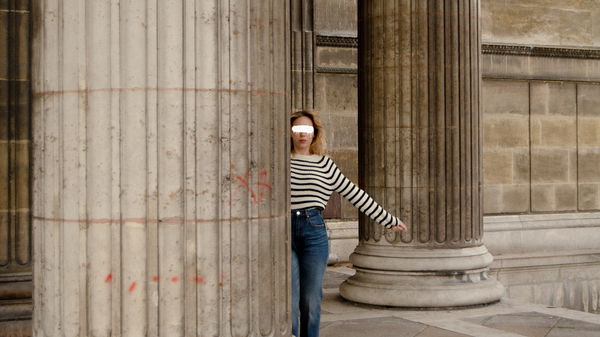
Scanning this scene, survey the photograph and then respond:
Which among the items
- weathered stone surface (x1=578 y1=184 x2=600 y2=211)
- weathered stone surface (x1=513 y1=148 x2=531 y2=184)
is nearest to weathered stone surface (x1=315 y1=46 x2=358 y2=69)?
weathered stone surface (x1=513 y1=148 x2=531 y2=184)

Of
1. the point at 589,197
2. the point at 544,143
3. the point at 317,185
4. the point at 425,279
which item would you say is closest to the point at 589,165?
the point at 589,197

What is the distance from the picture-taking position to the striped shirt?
5.80 metres

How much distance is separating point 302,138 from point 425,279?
3477mm

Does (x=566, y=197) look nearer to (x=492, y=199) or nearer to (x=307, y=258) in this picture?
(x=492, y=199)

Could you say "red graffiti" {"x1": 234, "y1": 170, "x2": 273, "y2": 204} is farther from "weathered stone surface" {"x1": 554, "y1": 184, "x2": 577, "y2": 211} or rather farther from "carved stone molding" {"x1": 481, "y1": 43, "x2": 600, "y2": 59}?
"weathered stone surface" {"x1": 554, "y1": 184, "x2": 577, "y2": 211}

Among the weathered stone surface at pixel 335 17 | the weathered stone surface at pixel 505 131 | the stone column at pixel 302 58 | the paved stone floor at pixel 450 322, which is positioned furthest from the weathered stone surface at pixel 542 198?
the paved stone floor at pixel 450 322

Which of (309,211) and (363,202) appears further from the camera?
(363,202)

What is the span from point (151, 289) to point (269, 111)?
3.40 feet

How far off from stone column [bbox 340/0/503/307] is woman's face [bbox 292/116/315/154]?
10.3 ft

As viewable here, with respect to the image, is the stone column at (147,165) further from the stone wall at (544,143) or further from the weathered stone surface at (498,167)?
the weathered stone surface at (498,167)

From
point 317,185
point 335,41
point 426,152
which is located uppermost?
point 335,41

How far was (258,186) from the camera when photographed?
4242 mm

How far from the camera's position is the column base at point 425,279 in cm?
875

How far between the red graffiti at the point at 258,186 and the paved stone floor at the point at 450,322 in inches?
141
